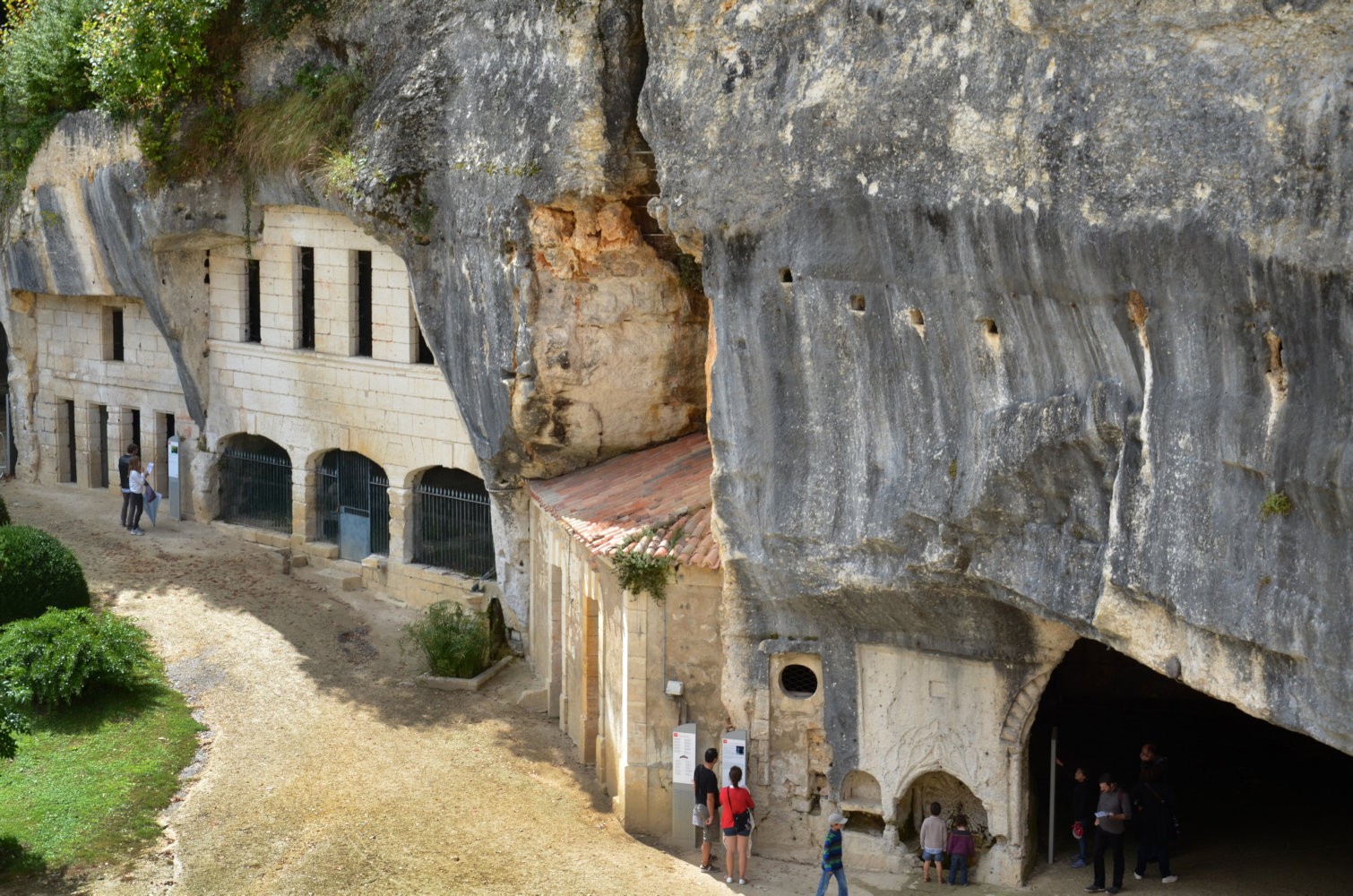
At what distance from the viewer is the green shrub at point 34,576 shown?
21.6 metres

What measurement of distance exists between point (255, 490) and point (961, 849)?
1597 cm

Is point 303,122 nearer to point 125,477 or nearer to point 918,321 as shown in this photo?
point 125,477

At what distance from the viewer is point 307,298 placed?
25984mm

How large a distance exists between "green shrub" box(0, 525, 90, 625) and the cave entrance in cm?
1365

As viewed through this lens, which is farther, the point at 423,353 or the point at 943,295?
the point at 423,353

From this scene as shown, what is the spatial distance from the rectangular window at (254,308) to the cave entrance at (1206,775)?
14732 mm

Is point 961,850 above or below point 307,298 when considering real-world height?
below

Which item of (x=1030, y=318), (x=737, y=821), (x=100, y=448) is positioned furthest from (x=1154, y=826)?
(x=100, y=448)

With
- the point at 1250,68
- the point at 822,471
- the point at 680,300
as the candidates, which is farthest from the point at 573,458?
the point at 1250,68

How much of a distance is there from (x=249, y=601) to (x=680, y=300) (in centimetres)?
886

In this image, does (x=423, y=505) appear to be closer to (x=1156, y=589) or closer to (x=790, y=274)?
(x=790, y=274)

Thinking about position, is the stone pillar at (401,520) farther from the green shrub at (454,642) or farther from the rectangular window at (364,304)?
the green shrub at (454,642)

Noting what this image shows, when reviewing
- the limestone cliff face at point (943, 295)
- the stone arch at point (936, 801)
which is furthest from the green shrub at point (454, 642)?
the stone arch at point (936, 801)

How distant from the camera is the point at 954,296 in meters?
12.9
